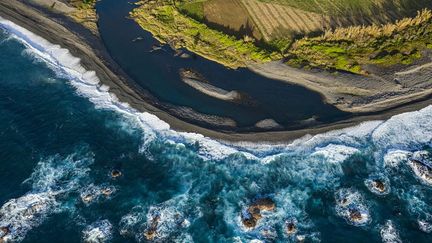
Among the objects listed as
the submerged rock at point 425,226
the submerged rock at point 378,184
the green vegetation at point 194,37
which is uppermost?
the green vegetation at point 194,37

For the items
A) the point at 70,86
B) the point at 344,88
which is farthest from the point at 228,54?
the point at 70,86

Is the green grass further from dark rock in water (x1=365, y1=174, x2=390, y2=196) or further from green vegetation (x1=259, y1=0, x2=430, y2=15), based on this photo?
dark rock in water (x1=365, y1=174, x2=390, y2=196)

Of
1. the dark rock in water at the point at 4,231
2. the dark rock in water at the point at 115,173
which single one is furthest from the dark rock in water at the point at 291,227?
the dark rock in water at the point at 4,231

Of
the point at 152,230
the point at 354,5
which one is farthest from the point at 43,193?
the point at 354,5

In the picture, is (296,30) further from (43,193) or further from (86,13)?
(43,193)

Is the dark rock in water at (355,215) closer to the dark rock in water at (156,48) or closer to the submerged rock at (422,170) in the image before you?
the submerged rock at (422,170)

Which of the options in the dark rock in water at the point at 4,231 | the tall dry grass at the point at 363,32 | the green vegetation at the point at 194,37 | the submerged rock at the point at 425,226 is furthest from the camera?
the tall dry grass at the point at 363,32

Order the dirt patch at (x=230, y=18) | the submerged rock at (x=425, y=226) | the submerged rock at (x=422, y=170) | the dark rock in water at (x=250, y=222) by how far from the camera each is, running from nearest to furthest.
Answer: the submerged rock at (x=425, y=226) → the dark rock in water at (x=250, y=222) → the submerged rock at (x=422, y=170) → the dirt patch at (x=230, y=18)
